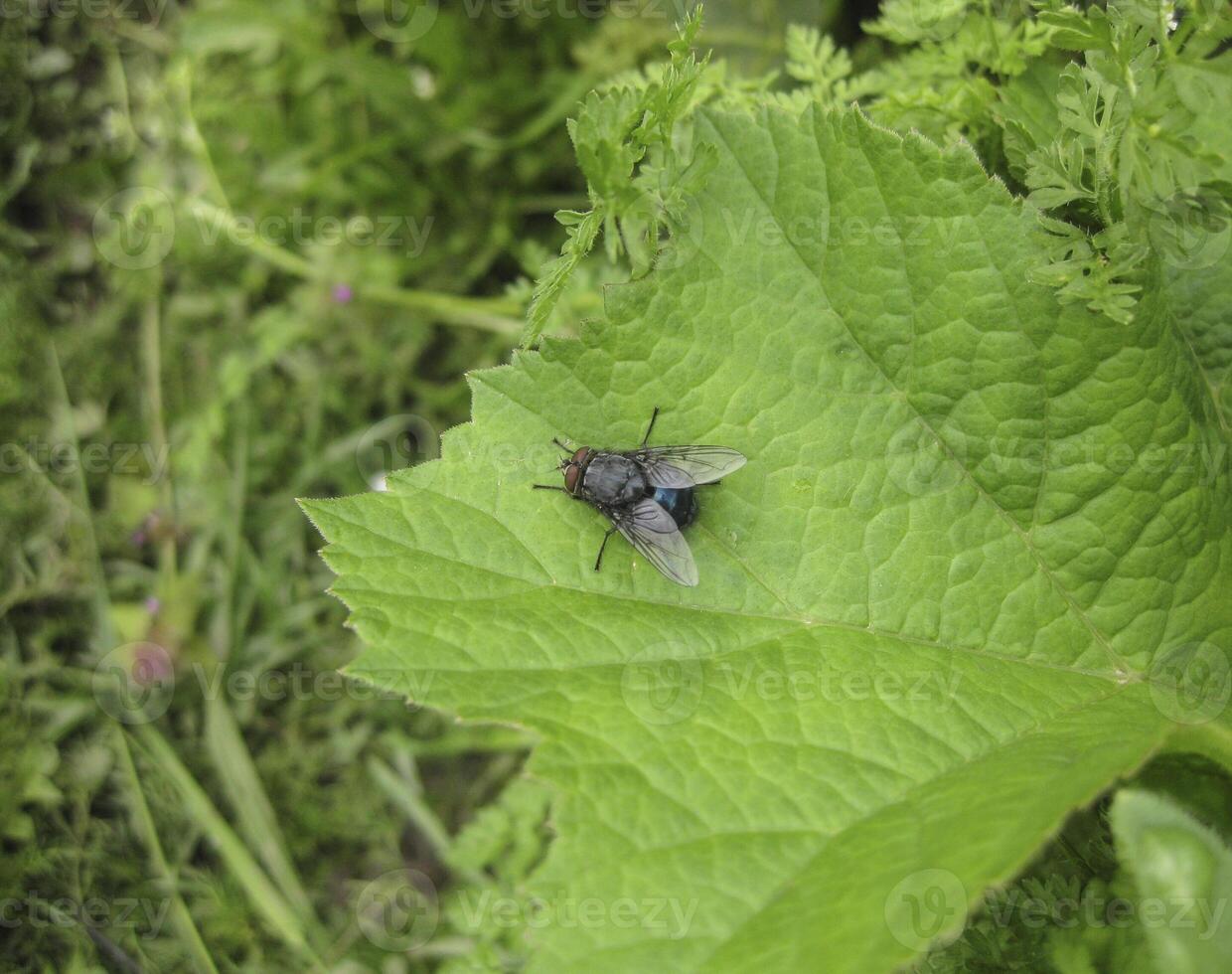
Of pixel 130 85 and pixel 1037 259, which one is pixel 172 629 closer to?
pixel 130 85

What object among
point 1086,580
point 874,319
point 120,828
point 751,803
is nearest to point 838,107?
point 874,319

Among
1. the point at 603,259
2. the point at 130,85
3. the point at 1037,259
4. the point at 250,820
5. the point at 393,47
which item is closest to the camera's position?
the point at 1037,259

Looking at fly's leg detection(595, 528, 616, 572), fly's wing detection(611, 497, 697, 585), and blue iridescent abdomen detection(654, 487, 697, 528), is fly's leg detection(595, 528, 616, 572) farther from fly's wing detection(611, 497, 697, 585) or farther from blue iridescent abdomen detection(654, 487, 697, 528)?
blue iridescent abdomen detection(654, 487, 697, 528)

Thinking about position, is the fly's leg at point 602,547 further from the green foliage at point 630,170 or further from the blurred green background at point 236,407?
the blurred green background at point 236,407

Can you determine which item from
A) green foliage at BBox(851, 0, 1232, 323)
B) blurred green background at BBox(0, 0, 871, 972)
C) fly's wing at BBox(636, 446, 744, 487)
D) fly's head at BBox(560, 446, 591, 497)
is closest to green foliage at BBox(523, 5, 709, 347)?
fly's head at BBox(560, 446, 591, 497)

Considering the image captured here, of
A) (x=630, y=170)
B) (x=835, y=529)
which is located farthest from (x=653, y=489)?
(x=630, y=170)

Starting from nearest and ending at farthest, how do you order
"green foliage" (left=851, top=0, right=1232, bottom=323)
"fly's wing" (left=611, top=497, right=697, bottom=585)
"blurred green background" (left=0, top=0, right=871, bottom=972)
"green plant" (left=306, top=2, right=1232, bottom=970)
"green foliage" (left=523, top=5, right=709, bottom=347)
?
"green foliage" (left=851, top=0, right=1232, bottom=323) → "green plant" (left=306, top=2, right=1232, bottom=970) → "green foliage" (left=523, top=5, right=709, bottom=347) → "fly's wing" (left=611, top=497, right=697, bottom=585) → "blurred green background" (left=0, top=0, right=871, bottom=972)

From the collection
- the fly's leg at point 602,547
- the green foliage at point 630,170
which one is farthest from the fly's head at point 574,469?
the green foliage at point 630,170
